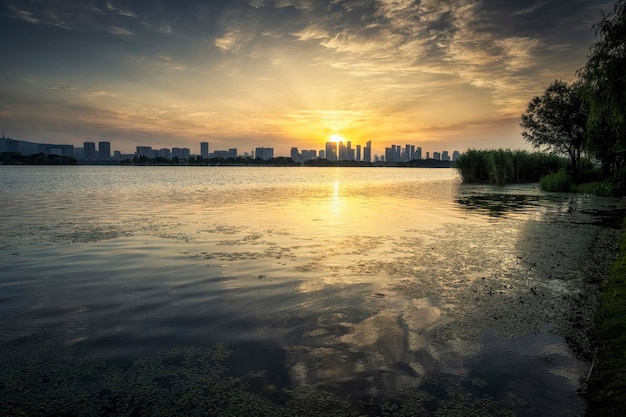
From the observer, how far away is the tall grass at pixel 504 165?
55.4m

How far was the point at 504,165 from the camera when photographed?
55.6 metres

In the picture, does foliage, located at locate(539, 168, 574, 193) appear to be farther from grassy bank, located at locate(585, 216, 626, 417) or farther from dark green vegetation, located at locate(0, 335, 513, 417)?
dark green vegetation, located at locate(0, 335, 513, 417)

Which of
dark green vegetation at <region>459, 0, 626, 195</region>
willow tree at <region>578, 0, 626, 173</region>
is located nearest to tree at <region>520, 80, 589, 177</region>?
dark green vegetation at <region>459, 0, 626, 195</region>

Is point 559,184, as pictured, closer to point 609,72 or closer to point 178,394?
point 609,72

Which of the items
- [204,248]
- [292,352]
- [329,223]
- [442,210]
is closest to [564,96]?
[442,210]

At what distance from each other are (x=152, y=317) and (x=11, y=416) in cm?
308

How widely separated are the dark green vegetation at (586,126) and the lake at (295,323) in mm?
6484

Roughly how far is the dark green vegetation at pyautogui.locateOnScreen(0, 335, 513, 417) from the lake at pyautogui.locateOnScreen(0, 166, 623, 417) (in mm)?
25

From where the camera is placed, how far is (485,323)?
743cm

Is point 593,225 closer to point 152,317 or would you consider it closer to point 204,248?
point 204,248

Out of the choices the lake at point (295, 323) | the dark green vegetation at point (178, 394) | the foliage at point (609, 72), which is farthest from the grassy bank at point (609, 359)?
the foliage at point (609, 72)

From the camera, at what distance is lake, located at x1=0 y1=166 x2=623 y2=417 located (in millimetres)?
5031

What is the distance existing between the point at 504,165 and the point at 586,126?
2623 centimetres

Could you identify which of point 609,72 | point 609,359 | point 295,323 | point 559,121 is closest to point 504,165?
point 559,121
